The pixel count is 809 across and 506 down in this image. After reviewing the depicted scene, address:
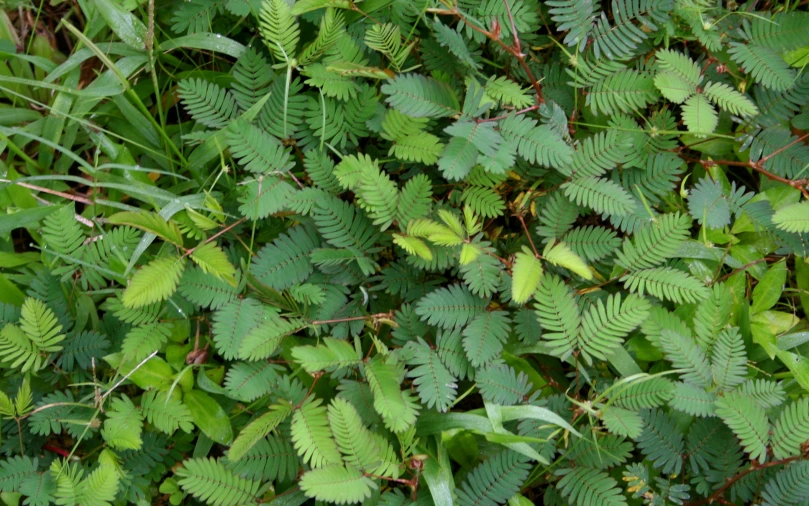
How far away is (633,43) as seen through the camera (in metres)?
2.49

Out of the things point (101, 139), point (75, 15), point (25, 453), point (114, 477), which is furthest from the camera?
point (75, 15)

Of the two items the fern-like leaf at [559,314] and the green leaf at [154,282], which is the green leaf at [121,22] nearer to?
the green leaf at [154,282]

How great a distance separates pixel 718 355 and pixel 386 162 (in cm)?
134

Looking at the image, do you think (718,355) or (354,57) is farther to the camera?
(354,57)

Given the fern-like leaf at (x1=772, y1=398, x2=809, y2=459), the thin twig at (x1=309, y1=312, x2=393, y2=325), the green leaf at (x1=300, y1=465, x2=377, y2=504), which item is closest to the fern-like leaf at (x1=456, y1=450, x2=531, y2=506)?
the green leaf at (x1=300, y1=465, x2=377, y2=504)

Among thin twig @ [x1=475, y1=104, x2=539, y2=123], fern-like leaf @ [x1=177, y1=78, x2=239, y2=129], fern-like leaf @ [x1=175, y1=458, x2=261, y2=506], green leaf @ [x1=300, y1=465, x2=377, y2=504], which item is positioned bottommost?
fern-like leaf @ [x1=175, y1=458, x2=261, y2=506]

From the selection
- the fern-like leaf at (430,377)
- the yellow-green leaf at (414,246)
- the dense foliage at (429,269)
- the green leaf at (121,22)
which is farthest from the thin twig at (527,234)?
the green leaf at (121,22)

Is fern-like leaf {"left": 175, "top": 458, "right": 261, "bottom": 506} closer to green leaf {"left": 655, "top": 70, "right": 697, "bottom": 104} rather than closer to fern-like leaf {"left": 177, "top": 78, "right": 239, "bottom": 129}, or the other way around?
fern-like leaf {"left": 177, "top": 78, "right": 239, "bottom": 129}

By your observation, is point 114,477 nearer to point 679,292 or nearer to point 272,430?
point 272,430

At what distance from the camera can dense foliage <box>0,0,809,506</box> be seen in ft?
7.40

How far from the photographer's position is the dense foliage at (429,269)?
2.26 meters

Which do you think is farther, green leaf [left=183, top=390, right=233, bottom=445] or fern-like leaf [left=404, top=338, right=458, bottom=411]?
green leaf [left=183, top=390, right=233, bottom=445]

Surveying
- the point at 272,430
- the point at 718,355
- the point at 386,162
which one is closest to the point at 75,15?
the point at 386,162

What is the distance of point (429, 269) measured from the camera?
237cm
